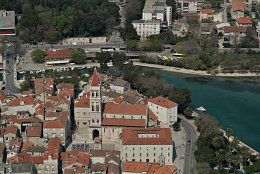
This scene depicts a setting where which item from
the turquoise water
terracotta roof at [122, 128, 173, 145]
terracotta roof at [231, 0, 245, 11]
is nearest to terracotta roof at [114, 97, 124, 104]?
terracotta roof at [122, 128, 173, 145]

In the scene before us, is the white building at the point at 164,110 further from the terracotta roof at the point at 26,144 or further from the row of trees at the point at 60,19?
the row of trees at the point at 60,19

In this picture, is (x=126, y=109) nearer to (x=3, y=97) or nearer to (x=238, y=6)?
(x=3, y=97)

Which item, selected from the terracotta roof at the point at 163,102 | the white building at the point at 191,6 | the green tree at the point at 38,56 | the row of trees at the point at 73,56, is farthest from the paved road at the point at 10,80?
the white building at the point at 191,6

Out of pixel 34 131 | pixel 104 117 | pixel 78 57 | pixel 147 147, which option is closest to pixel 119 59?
pixel 78 57

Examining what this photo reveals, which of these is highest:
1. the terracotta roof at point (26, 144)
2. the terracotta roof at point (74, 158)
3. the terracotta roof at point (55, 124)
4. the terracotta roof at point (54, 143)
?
the terracotta roof at point (55, 124)

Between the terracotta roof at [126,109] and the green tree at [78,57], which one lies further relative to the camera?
the green tree at [78,57]
